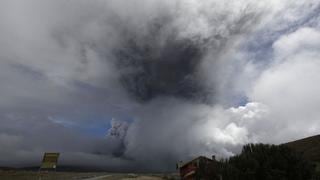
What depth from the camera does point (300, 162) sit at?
60281mm

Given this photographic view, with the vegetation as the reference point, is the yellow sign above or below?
above

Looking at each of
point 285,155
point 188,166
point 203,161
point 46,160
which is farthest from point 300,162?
point 46,160

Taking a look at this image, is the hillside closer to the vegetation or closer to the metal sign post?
the vegetation

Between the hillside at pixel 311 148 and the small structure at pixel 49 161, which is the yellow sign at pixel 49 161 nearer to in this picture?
the small structure at pixel 49 161

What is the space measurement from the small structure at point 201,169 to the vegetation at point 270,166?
2797mm

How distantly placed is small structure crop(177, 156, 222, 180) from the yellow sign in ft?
91.2

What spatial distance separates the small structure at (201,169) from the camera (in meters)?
69.7

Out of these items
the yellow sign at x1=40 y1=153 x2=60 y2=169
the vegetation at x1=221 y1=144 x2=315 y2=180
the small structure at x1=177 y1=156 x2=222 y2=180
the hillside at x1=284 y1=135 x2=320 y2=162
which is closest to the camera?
the vegetation at x1=221 y1=144 x2=315 y2=180

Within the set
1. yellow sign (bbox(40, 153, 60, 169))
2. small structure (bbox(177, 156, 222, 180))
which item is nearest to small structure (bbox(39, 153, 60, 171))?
yellow sign (bbox(40, 153, 60, 169))

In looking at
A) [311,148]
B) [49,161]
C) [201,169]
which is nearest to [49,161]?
A: [49,161]

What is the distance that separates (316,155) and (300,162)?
4268 cm

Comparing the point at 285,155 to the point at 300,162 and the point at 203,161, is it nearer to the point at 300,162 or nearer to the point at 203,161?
the point at 300,162

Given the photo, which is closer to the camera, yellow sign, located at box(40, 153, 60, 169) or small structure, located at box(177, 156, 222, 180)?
small structure, located at box(177, 156, 222, 180)

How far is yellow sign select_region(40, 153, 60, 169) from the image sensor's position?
99.1 m
